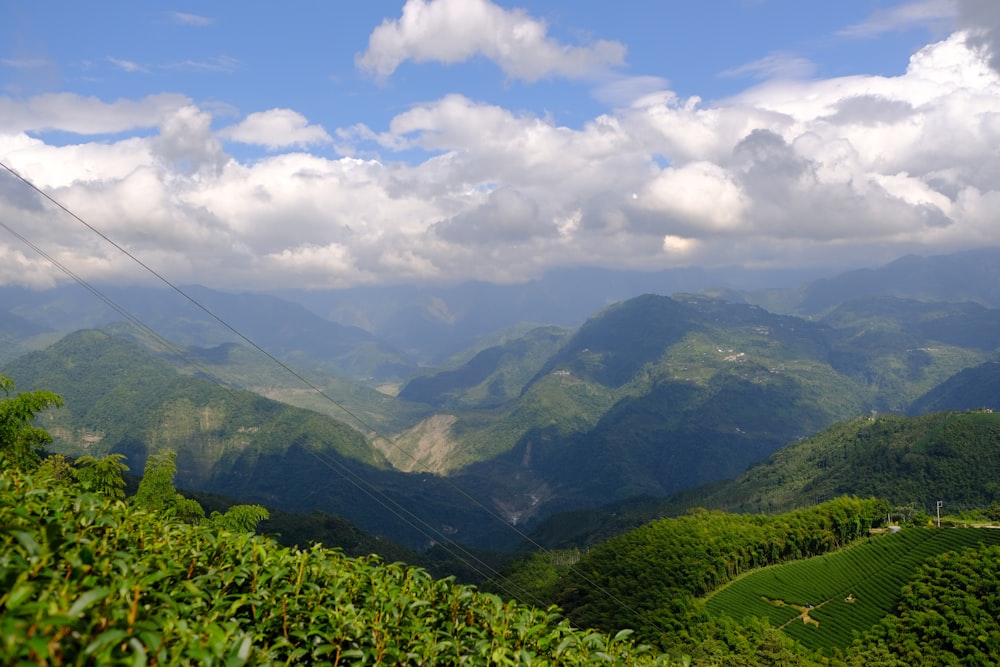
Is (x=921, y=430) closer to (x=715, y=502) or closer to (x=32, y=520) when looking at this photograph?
(x=715, y=502)

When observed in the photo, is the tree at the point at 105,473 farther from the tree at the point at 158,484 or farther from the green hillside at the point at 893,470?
the green hillside at the point at 893,470

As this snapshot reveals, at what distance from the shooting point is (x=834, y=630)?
6003 centimetres

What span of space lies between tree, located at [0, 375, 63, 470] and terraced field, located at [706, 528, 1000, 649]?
67141 mm

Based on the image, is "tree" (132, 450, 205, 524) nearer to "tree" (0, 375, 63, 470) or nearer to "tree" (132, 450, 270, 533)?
"tree" (132, 450, 270, 533)

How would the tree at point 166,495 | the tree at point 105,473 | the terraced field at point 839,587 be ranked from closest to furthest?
the tree at point 105,473
the tree at point 166,495
the terraced field at point 839,587

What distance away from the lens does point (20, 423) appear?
52.4ft

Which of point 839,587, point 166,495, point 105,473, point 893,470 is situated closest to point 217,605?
point 105,473

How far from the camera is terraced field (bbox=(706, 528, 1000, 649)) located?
199ft

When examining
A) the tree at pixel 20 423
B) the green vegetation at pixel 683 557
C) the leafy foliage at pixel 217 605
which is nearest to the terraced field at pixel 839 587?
the green vegetation at pixel 683 557

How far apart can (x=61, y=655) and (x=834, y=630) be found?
242 feet

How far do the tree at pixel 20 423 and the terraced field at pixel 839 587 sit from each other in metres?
67.1

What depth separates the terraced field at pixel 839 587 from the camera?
6059cm

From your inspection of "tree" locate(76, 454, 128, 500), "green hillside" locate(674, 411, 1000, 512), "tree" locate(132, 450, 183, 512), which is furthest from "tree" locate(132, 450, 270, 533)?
"green hillside" locate(674, 411, 1000, 512)

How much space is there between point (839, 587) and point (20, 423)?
257 feet
